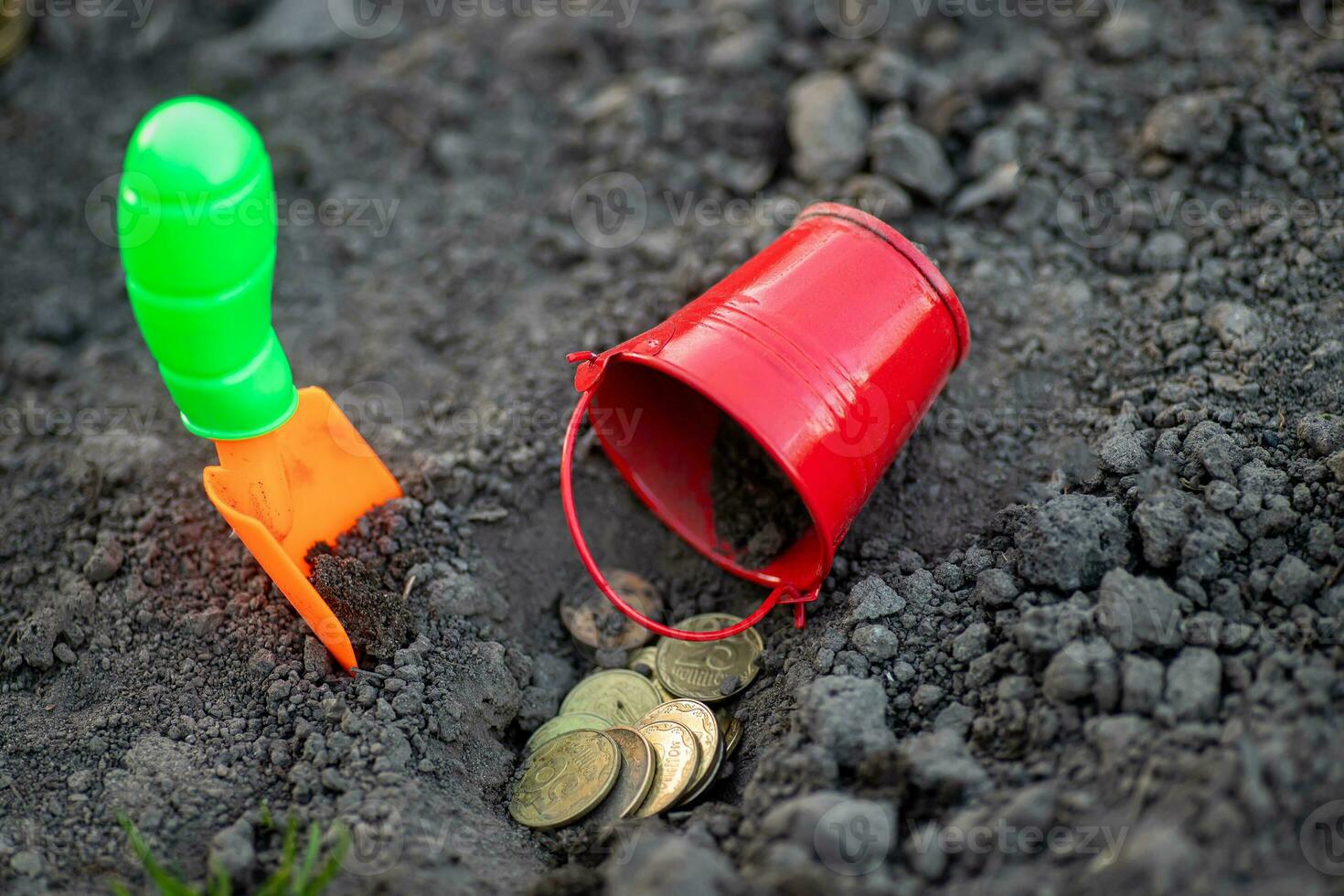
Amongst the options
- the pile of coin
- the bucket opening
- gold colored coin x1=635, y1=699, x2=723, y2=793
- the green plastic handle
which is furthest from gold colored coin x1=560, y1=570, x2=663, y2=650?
the green plastic handle

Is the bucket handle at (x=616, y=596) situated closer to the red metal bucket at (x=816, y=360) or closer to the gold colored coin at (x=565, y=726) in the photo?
the red metal bucket at (x=816, y=360)

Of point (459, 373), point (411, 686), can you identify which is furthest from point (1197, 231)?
point (411, 686)

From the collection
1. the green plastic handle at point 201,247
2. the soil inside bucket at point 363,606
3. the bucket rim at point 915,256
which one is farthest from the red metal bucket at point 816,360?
the green plastic handle at point 201,247

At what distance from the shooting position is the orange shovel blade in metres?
2.61

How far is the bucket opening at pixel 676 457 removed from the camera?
308 cm

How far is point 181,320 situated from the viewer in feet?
7.46

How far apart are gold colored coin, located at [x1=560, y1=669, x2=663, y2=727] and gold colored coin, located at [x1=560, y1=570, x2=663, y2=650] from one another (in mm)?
131

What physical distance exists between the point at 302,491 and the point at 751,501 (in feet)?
4.44

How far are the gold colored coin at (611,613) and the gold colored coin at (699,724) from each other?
33cm

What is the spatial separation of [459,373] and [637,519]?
0.88 meters

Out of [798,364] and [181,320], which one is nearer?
[181,320]

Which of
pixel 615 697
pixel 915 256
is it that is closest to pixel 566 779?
pixel 615 697

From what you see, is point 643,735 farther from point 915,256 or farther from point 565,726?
point 915,256

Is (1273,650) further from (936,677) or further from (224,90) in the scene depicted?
(224,90)
